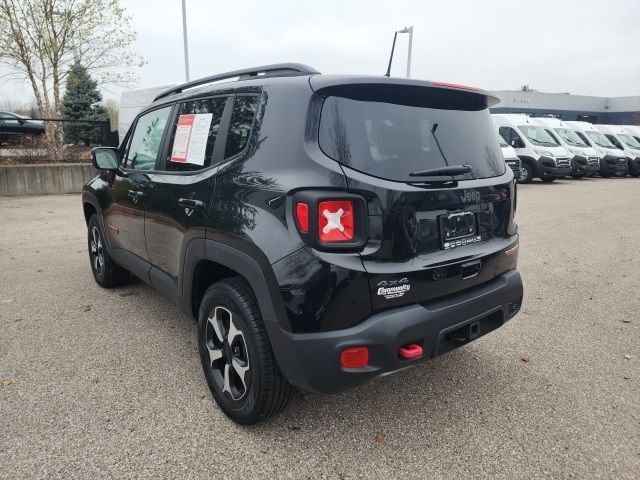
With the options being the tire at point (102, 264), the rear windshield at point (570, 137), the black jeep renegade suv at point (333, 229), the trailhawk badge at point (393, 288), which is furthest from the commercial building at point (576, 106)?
the trailhawk badge at point (393, 288)

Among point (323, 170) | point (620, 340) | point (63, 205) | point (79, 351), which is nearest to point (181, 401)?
point (79, 351)

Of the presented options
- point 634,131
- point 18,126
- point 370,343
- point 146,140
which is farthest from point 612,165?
point 18,126

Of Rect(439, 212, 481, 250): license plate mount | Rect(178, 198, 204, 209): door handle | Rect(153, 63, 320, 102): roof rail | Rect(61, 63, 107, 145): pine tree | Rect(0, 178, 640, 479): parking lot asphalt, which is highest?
Rect(61, 63, 107, 145): pine tree

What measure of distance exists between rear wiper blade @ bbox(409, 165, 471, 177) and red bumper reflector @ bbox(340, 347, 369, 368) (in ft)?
2.74

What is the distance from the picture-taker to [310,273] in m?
2.02

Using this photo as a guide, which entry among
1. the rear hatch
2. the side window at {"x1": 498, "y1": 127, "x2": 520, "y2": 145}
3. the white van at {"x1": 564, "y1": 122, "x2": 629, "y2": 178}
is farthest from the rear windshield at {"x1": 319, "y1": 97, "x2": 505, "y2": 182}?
the white van at {"x1": 564, "y1": 122, "x2": 629, "y2": 178}

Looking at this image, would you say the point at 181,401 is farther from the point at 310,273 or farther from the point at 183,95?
the point at 183,95

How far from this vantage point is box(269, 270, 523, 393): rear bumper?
2.03 metres

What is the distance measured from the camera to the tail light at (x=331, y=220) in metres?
2.01

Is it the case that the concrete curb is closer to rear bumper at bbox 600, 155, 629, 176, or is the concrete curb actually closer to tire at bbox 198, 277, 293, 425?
tire at bbox 198, 277, 293, 425

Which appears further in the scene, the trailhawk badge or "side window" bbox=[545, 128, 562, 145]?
"side window" bbox=[545, 128, 562, 145]

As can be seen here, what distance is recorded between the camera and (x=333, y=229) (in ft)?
6.64

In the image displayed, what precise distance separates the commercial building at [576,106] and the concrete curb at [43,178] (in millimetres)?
41247

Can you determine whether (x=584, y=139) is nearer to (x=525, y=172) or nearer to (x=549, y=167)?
(x=549, y=167)
